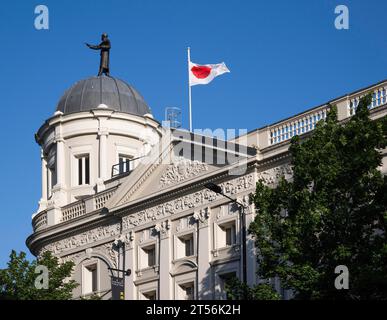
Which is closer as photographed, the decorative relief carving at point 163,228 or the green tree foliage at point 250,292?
the green tree foliage at point 250,292

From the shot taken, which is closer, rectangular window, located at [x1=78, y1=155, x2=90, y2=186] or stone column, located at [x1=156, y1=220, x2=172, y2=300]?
stone column, located at [x1=156, y1=220, x2=172, y2=300]

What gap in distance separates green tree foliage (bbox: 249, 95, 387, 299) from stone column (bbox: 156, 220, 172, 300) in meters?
14.6

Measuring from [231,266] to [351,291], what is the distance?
15.5 m

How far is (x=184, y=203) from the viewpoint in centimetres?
5616

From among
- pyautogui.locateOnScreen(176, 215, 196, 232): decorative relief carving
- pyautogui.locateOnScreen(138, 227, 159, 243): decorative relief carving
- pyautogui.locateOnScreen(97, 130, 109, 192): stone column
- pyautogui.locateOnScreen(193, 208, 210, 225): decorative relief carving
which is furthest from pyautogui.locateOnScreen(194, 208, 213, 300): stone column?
pyautogui.locateOnScreen(97, 130, 109, 192): stone column

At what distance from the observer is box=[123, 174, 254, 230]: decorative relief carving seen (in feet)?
174

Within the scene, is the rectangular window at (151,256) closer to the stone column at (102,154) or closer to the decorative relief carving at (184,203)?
the decorative relief carving at (184,203)

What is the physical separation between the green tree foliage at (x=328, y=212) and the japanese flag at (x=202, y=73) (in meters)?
15.0

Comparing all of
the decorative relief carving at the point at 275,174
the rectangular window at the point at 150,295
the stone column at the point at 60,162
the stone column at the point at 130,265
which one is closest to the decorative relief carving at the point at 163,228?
the stone column at the point at 130,265

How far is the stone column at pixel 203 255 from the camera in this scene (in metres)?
53.4

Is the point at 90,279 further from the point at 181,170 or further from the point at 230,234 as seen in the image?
the point at 230,234

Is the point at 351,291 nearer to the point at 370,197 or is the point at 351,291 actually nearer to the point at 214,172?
the point at 370,197

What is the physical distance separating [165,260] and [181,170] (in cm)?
460

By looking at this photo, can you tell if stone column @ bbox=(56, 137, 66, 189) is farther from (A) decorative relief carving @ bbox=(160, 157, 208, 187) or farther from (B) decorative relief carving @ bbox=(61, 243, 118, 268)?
(A) decorative relief carving @ bbox=(160, 157, 208, 187)
